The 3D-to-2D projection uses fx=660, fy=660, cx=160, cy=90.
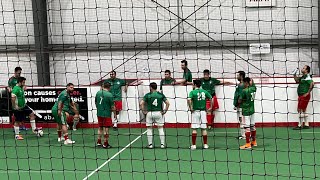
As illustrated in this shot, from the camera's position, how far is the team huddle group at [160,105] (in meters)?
15.5

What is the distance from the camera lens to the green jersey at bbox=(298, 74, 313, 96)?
17.8 meters

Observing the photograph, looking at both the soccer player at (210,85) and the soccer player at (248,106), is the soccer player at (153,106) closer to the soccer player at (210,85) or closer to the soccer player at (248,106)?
the soccer player at (248,106)

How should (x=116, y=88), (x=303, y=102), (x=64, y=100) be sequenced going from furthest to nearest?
(x=116, y=88)
(x=303, y=102)
(x=64, y=100)

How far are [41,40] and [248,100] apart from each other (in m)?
8.74

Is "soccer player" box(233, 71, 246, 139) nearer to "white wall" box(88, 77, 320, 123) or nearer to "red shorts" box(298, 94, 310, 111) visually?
"white wall" box(88, 77, 320, 123)

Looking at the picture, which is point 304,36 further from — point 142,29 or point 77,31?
point 77,31

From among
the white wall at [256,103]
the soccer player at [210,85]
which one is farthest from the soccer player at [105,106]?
the soccer player at [210,85]

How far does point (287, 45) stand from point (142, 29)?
4.69m

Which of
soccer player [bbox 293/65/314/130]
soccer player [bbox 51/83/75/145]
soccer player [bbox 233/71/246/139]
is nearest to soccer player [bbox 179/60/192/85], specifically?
soccer player [bbox 233/71/246/139]

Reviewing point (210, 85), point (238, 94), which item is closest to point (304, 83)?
point (210, 85)

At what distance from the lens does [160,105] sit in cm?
1570

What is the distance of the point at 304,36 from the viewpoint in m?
21.0

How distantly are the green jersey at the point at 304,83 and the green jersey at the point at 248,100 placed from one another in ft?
9.36

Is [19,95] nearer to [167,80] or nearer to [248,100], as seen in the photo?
[167,80]
